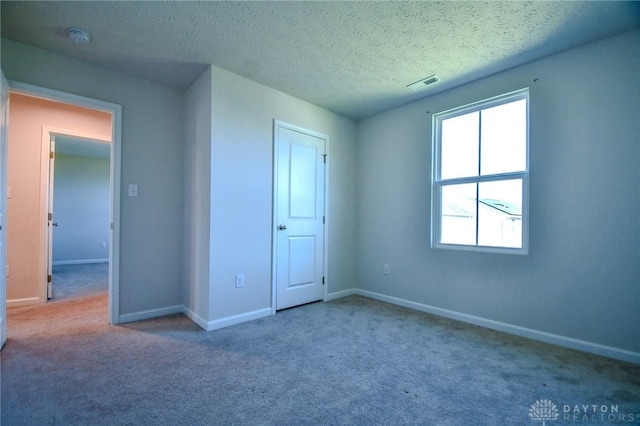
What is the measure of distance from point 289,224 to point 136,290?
1.70 metres

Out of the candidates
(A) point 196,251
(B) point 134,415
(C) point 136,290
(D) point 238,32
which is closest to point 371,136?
(D) point 238,32

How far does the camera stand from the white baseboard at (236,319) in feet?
8.69

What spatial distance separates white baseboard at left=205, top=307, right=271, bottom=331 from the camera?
2.65 meters

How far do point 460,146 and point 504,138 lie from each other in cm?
43

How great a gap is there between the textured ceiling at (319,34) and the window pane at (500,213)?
1130mm

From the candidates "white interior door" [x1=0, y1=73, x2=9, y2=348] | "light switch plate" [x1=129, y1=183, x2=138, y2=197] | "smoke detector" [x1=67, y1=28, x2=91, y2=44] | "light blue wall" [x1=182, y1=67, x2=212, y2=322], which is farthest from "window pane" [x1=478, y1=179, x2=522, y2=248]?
"white interior door" [x1=0, y1=73, x2=9, y2=348]

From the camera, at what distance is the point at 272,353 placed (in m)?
2.20

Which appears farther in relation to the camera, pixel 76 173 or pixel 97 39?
pixel 76 173

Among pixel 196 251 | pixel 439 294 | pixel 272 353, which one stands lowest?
pixel 272 353

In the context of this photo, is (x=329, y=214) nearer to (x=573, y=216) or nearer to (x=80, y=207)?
(x=573, y=216)

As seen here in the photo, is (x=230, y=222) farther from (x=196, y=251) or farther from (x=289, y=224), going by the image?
(x=289, y=224)

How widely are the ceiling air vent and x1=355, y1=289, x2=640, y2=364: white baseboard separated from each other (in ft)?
8.02

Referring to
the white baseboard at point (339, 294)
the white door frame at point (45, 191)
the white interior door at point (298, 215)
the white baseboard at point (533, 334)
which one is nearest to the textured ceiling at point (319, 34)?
the white interior door at point (298, 215)

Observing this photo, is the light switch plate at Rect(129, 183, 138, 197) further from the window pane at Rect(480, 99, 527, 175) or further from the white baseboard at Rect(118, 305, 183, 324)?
the window pane at Rect(480, 99, 527, 175)
